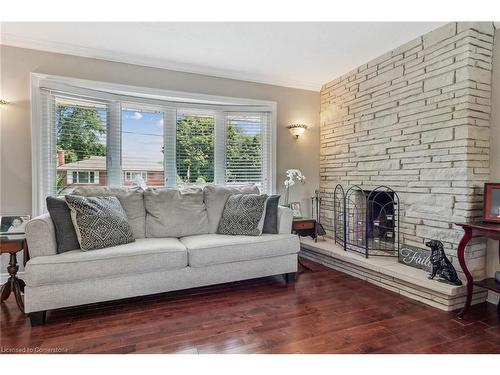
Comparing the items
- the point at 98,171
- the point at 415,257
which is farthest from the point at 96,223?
the point at 415,257

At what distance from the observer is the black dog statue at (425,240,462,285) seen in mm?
2379

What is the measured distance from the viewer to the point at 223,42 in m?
2.93

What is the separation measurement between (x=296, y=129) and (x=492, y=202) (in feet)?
7.97

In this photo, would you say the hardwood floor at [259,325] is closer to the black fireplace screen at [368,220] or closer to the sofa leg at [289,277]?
the sofa leg at [289,277]

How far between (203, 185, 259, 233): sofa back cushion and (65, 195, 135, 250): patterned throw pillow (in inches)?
36.0

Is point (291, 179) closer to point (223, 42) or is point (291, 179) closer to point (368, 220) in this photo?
point (368, 220)

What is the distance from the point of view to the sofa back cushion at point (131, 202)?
2.86 m

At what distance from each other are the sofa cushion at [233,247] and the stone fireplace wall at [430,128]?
1.35 m

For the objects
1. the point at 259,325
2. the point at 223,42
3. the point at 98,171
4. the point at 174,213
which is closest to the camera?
the point at 259,325

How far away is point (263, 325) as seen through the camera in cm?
208

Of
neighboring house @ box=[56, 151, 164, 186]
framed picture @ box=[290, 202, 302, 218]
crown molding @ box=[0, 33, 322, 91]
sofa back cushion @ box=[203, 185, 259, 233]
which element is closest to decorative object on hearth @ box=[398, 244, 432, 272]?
framed picture @ box=[290, 202, 302, 218]

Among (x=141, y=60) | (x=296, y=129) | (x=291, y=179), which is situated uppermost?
(x=141, y=60)

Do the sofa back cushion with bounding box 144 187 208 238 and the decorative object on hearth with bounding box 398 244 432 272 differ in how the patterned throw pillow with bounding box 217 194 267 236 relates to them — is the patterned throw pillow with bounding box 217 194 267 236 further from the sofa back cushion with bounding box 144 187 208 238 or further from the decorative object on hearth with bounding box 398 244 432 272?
the decorative object on hearth with bounding box 398 244 432 272
